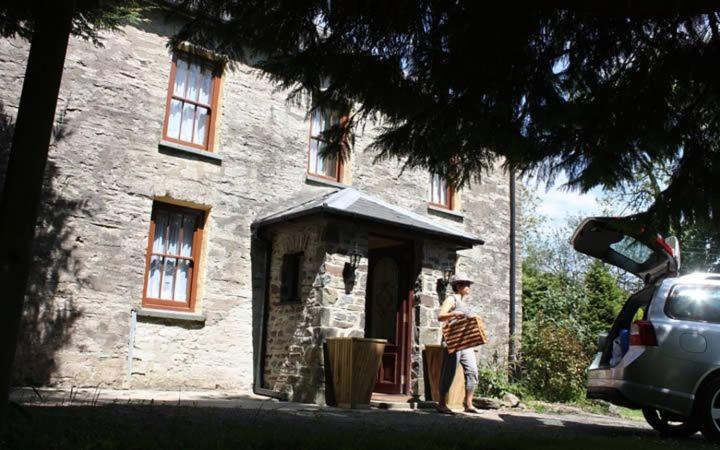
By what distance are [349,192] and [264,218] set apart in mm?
1464

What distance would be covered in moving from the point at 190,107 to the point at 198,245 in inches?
90.1

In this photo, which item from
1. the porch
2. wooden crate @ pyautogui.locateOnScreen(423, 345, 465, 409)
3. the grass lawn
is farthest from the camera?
the grass lawn

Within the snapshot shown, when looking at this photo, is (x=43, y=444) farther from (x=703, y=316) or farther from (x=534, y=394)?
(x=534, y=394)

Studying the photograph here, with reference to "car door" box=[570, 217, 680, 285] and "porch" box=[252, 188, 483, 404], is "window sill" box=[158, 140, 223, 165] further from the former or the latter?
"car door" box=[570, 217, 680, 285]

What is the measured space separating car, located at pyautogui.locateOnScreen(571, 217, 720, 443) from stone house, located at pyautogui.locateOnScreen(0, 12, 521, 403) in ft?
9.89

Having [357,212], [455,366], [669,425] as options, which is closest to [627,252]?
[669,425]

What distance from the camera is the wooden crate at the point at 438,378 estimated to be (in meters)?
Result: 9.50

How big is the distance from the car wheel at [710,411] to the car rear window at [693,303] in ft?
2.28

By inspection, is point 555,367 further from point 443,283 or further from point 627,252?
point 627,252

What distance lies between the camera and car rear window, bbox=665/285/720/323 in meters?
7.07

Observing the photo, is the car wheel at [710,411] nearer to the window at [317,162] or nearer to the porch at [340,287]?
the porch at [340,287]

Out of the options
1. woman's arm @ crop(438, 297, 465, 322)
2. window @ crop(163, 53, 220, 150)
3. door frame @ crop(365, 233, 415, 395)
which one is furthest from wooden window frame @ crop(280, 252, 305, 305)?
woman's arm @ crop(438, 297, 465, 322)

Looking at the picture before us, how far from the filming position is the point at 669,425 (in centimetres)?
761

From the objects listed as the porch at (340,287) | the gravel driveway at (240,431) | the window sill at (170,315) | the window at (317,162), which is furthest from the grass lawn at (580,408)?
the window sill at (170,315)
